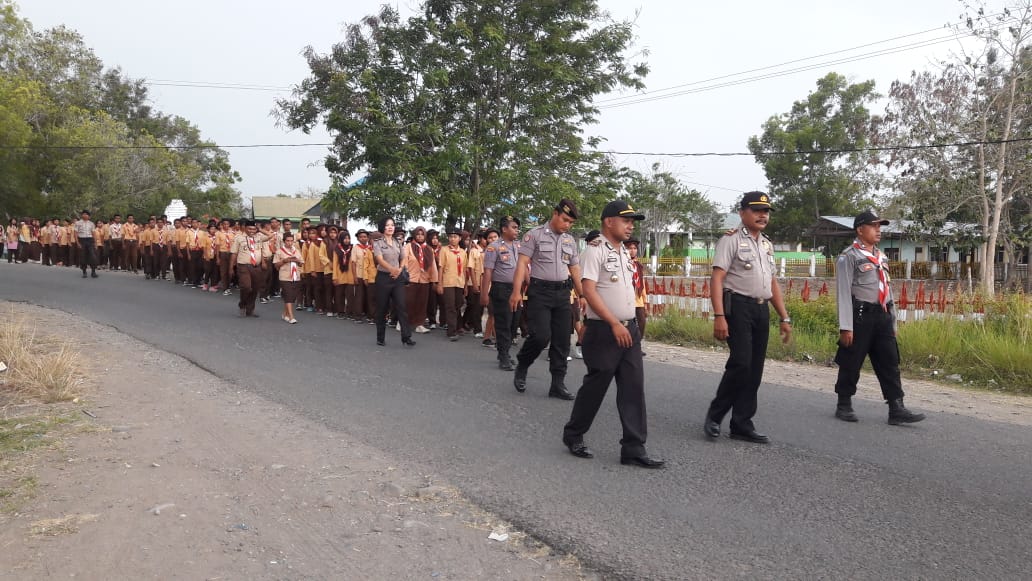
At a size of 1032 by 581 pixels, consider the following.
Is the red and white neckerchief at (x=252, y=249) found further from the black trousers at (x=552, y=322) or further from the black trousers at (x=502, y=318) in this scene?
the black trousers at (x=552, y=322)

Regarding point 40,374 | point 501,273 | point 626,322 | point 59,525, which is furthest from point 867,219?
point 40,374

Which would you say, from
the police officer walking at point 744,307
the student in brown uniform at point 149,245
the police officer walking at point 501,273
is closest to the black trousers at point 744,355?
the police officer walking at point 744,307

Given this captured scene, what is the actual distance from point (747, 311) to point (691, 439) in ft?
3.69

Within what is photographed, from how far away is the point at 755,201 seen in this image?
617 cm

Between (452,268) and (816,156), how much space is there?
147ft

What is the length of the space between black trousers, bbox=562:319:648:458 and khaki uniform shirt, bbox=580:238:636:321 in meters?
0.11

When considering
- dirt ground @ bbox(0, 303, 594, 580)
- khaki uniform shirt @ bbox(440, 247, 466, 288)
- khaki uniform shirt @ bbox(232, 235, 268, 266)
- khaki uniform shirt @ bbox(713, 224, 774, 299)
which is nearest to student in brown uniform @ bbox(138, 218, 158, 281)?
khaki uniform shirt @ bbox(232, 235, 268, 266)

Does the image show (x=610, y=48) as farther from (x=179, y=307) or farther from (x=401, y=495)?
(x=401, y=495)

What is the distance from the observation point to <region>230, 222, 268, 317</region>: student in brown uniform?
1500 centimetres

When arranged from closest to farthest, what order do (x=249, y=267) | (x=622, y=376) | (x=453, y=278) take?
1. (x=622, y=376)
2. (x=453, y=278)
3. (x=249, y=267)

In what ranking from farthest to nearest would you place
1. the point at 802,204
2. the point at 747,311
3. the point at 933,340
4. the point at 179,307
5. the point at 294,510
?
the point at 802,204
the point at 179,307
the point at 933,340
the point at 747,311
the point at 294,510

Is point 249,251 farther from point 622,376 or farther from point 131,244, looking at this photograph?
point 131,244

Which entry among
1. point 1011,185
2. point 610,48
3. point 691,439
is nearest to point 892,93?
point 1011,185

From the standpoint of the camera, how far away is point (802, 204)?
53.5 meters
